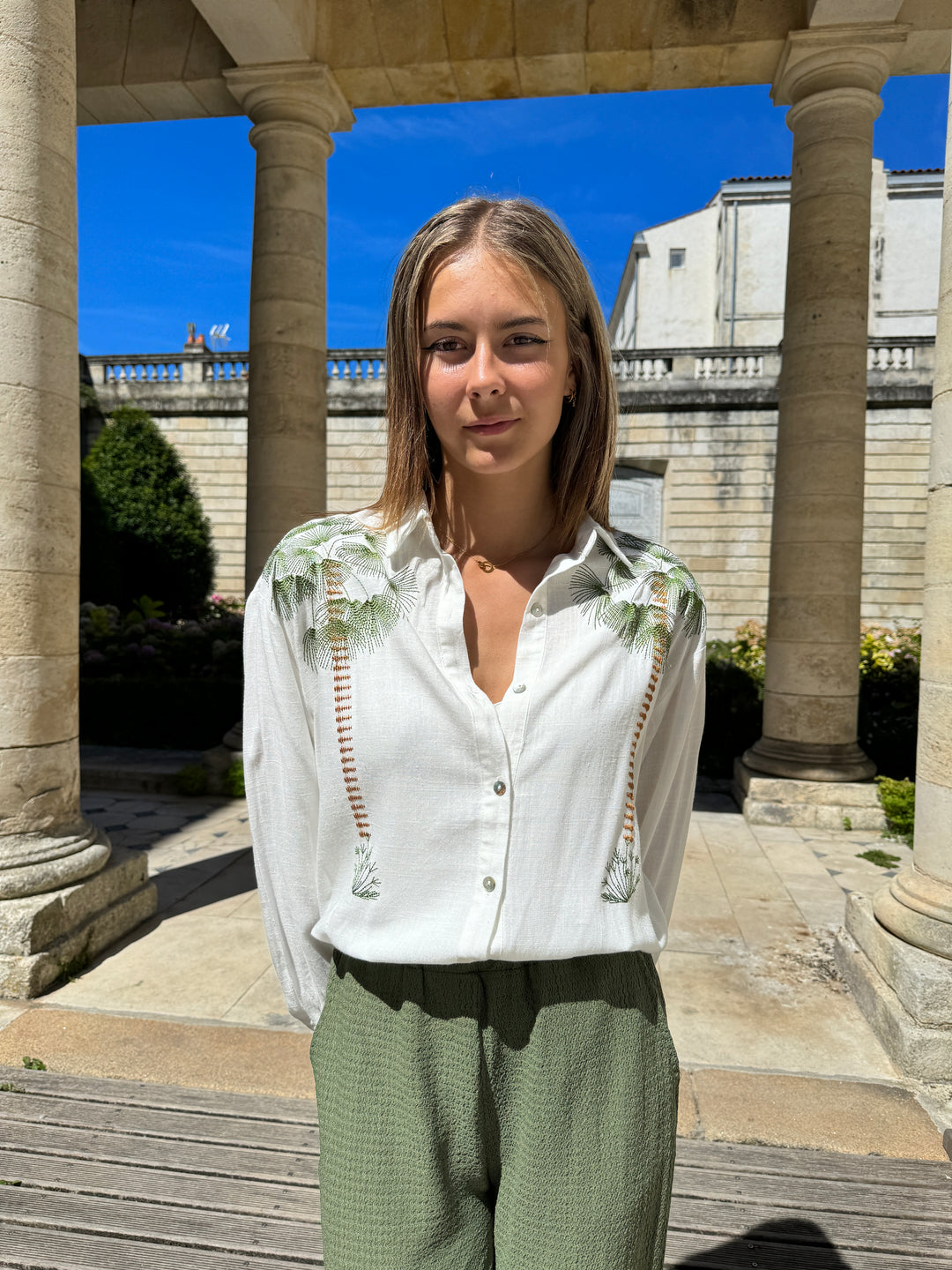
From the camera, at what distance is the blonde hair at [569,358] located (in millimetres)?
1260

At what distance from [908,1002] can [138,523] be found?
16.2 metres

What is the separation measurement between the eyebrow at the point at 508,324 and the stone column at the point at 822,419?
21.2 ft

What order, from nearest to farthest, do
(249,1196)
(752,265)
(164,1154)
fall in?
(249,1196), (164,1154), (752,265)

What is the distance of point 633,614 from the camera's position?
4.29 ft

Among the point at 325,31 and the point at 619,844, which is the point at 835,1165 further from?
the point at 325,31

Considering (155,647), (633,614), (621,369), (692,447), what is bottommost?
(155,647)

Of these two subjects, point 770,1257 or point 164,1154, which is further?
point 164,1154

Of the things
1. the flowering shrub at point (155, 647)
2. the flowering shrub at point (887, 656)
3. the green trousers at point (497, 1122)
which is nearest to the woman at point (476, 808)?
the green trousers at point (497, 1122)

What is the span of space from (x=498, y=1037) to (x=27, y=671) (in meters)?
3.44

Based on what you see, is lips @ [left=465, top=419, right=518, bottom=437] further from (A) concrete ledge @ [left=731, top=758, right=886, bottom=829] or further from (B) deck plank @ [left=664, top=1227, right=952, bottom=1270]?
(A) concrete ledge @ [left=731, top=758, right=886, bottom=829]

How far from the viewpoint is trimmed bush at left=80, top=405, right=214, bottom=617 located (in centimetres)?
1697

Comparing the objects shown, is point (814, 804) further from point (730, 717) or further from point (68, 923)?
point (68, 923)

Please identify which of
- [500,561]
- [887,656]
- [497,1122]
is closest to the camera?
[497,1122]

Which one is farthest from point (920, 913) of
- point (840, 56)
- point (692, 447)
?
point (692, 447)
